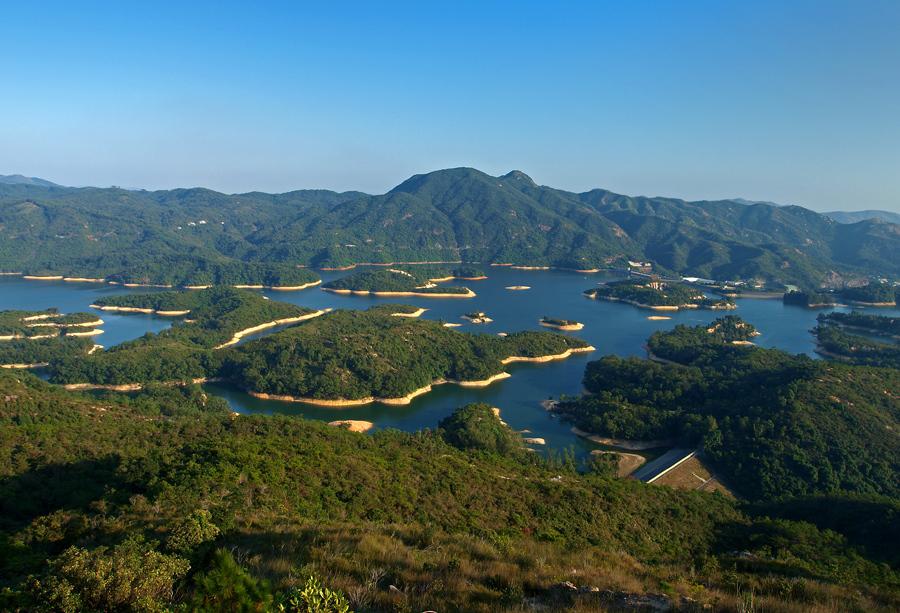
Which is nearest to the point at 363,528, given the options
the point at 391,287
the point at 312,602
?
the point at 312,602

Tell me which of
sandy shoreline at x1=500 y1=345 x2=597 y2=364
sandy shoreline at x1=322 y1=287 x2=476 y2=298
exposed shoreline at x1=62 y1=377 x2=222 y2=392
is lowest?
exposed shoreline at x1=62 y1=377 x2=222 y2=392

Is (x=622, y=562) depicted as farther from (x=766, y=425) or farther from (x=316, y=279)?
(x=316, y=279)

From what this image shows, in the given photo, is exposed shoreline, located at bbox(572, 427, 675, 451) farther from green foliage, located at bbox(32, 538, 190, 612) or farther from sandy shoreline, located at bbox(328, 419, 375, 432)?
green foliage, located at bbox(32, 538, 190, 612)

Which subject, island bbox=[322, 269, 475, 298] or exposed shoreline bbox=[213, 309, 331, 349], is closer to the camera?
exposed shoreline bbox=[213, 309, 331, 349]

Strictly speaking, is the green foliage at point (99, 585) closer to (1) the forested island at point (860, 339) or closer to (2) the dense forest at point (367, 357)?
(2) the dense forest at point (367, 357)

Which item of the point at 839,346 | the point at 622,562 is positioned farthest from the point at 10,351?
the point at 839,346

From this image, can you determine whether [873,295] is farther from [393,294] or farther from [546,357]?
[393,294]

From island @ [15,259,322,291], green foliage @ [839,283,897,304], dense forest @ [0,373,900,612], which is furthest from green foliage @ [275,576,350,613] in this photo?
green foliage @ [839,283,897,304]
